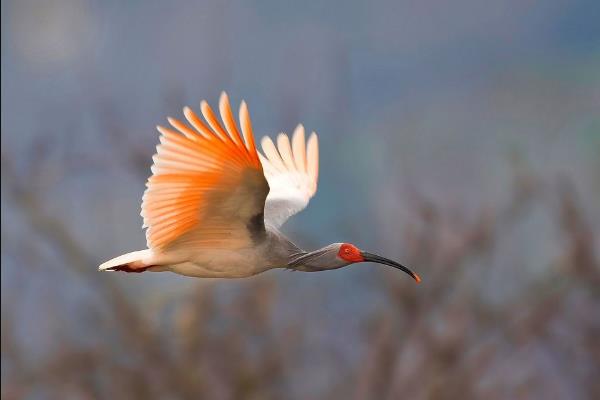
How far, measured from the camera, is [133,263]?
→ 539cm

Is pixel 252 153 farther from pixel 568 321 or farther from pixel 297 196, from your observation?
pixel 568 321

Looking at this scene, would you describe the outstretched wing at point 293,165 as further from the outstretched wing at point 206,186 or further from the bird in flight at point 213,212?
the outstretched wing at point 206,186

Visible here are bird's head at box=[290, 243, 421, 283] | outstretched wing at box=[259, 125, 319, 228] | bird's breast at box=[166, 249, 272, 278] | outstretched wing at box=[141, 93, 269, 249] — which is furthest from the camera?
outstretched wing at box=[259, 125, 319, 228]

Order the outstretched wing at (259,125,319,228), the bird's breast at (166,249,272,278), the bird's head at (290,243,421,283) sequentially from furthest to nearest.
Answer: the outstretched wing at (259,125,319,228)
the bird's head at (290,243,421,283)
the bird's breast at (166,249,272,278)

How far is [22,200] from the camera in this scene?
46.0ft

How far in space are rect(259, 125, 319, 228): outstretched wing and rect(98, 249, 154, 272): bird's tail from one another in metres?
1.37

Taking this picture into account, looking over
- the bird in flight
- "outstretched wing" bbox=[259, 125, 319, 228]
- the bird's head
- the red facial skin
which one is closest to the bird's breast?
the bird in flight

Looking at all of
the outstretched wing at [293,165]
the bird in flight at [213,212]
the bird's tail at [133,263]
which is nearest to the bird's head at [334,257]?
the bird in flight at [213,212]

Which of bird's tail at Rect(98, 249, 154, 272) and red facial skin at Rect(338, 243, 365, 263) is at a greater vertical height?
red facial skin at Rect(338, 243, 365, 263)

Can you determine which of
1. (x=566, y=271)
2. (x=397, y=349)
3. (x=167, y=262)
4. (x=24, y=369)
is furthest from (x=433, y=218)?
(x=167, y=262)

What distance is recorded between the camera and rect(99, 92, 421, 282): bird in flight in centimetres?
494

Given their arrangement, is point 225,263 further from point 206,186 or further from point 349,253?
point 349,253

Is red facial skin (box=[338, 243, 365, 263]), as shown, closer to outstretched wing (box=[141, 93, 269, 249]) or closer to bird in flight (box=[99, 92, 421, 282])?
bird in flight (box=[99, 92, 421, 282])

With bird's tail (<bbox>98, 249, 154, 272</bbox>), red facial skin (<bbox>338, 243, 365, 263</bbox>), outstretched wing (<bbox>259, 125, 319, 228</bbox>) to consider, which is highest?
outstretched wing (<bbox>259, 125, 319, 228</bbox>)
